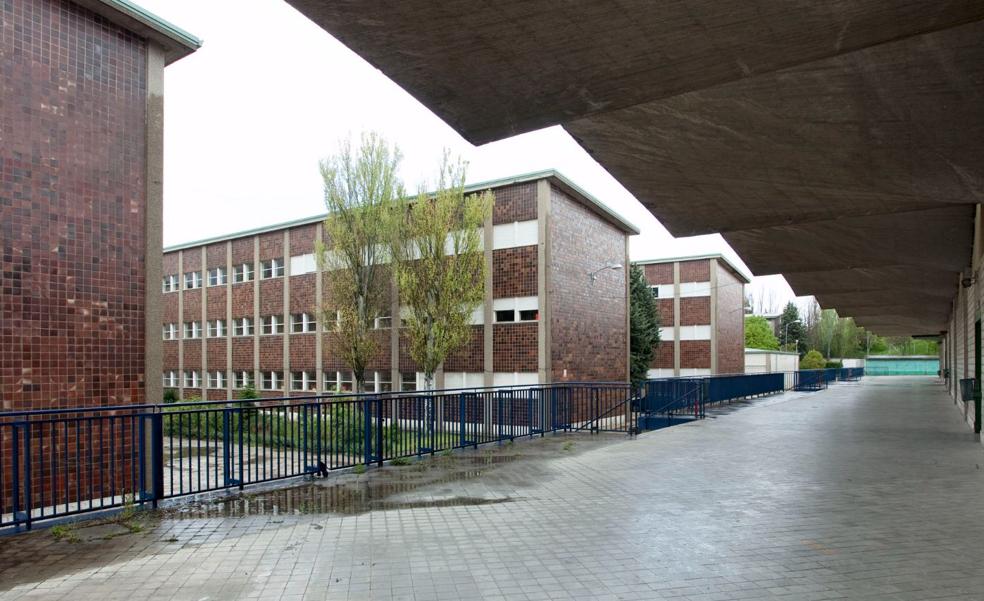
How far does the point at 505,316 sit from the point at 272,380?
47.9 feet

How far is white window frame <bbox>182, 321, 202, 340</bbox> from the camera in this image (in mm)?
36156

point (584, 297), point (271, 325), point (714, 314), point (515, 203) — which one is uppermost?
point (515, 203)

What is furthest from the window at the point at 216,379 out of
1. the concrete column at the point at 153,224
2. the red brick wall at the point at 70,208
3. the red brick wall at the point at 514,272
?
the red brick wall at the point at 70,208

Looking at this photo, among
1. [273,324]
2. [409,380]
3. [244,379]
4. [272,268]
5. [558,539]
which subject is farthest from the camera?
[244,379]

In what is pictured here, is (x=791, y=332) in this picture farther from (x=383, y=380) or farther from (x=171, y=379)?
(x=171, y=379)

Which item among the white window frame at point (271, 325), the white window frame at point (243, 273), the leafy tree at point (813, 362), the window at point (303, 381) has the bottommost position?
the leafy tree at point (813, 362)

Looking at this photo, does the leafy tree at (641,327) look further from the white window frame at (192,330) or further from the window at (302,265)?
the white window frame at (192,330)

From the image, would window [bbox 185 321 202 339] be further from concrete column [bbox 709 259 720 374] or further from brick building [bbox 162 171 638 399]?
concrete column [bbox 709 259 720 374]

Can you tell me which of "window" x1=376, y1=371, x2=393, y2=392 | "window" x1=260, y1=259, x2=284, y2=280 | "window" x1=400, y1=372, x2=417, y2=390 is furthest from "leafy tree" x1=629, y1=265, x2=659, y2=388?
"window" x1=260, y1=259, x2=284, y2=280

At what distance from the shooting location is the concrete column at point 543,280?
2233cm

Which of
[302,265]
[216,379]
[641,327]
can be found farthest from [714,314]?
[216,379]

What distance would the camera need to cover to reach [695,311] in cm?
3878

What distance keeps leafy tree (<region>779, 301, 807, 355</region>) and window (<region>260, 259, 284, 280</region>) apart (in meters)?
A: 68.5

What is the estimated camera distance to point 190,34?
9.90 m
